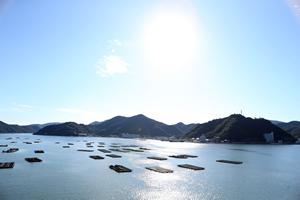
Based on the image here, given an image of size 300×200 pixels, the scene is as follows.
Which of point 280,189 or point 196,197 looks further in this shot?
point 280,189

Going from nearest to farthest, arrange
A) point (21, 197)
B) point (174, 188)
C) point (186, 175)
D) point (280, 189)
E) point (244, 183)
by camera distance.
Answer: point (21, 197) → point (174, 188) → point (280, 189) → point (244, 183) → point (186, 175)

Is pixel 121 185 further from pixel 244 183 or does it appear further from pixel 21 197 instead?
pixel 244 183

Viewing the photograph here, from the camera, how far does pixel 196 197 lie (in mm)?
35625

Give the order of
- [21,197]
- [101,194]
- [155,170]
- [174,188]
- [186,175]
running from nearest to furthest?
[21,197] < [101,194] < [174,188] < [186,175] < [155,170]

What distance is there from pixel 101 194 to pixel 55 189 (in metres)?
9.89

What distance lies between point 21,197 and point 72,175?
56.8 ft

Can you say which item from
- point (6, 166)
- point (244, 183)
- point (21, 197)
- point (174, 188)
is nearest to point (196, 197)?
point (174, 188)

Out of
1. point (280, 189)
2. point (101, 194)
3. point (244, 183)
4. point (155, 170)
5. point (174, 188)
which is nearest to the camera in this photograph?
point (101, 194)

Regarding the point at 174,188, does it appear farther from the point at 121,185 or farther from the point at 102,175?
the point at 102,175

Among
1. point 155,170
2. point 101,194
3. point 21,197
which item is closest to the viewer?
point 21,197

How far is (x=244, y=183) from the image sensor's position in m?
47.0

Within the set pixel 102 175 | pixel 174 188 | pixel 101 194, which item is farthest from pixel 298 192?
pixel 102 175

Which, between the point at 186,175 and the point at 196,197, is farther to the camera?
the point at 186,175

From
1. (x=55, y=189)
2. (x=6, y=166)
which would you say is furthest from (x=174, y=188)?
(x=6, y=166)
